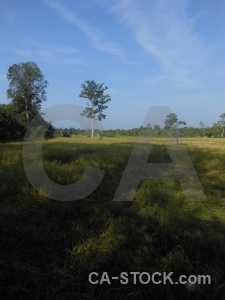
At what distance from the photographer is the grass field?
237 centimetres

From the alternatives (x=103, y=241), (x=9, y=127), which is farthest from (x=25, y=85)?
(x=103, y=241)

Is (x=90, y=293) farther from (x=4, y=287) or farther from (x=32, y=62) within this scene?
(x=32, y=62)

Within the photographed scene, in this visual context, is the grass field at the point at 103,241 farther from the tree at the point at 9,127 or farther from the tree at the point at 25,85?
the tree at the point at 25,85

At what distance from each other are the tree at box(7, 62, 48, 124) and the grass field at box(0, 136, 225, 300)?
30.9m

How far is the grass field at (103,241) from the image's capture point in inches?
93.4

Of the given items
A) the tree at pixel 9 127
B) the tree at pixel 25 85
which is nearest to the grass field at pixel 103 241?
the tree at pixel 9 127

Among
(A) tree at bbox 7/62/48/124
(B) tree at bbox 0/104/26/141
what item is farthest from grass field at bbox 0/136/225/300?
(A) tree at bbox 7/62/48/124

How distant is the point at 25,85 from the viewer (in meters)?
33.0

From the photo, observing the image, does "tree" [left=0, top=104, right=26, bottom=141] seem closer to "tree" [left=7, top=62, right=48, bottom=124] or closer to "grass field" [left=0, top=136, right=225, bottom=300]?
"tree" [left=7, top=62, right=48, bottom=124]

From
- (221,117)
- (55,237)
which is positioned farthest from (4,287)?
(221,117)

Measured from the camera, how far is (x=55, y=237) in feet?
9.66

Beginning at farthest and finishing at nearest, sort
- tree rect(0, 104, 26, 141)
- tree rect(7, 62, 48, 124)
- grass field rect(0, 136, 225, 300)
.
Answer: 1. tree rect(7, 62, 48, 124)
2. tree rect(0, 104, 26, 141)
3. grass field rect(0, 136, 225, 300)

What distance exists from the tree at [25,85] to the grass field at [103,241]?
3086cm

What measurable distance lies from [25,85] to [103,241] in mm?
33545
